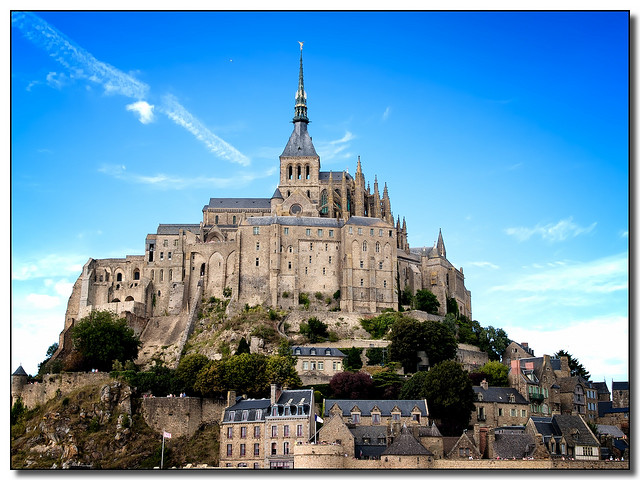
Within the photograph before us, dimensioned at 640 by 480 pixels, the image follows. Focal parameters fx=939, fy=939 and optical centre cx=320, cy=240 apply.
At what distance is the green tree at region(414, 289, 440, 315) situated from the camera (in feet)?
285

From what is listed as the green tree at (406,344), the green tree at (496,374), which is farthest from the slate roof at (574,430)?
the green tree at (406,344)

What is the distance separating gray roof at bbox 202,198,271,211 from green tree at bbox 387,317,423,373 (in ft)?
97.2

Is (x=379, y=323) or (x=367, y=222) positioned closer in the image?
(x=379, y=323)

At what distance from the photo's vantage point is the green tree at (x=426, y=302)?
87.0 m

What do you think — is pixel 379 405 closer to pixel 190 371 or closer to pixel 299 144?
pixel 190 371

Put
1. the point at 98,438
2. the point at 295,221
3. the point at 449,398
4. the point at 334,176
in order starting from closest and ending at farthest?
1. the point at 449,398
2. the point at 98,438
3. the point at 295,221
4. the point at 334,176

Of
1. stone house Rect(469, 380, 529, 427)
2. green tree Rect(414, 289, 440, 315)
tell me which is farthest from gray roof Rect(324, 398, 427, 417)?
green tree Rect(414, 289, 440, 315)

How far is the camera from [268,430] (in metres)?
57.1

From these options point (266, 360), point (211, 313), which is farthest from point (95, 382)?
point (211, 313)

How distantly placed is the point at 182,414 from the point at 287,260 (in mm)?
27015

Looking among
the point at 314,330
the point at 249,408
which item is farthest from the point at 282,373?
the point at 314,330

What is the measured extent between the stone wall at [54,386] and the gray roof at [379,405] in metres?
18.2

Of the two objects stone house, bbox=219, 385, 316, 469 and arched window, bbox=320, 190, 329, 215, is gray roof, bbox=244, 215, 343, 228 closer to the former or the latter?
arched window, bbox=320, 190, 329, 215

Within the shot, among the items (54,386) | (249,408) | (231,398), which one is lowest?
(249,408)
